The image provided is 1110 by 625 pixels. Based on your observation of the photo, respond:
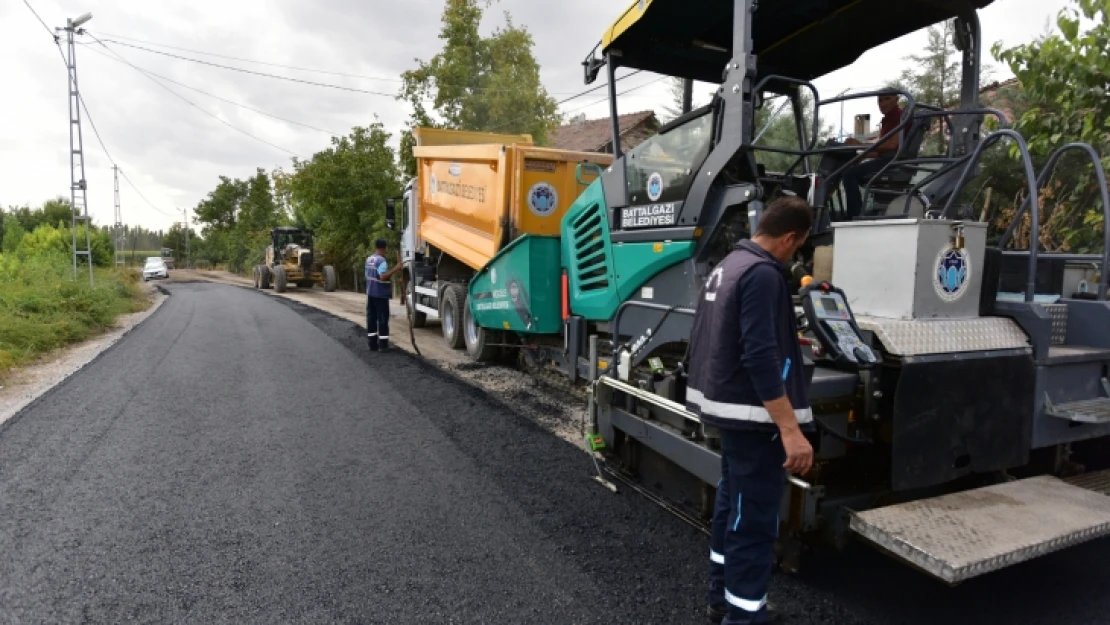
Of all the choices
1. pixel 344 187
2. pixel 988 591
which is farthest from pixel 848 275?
pixel 344 187

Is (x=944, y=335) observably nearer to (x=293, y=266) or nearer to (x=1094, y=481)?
(x=1094, y=481)

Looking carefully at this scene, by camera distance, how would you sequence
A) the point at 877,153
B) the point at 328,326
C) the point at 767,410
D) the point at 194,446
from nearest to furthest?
the point at 767,410
the point at 877,153
the point at 194,446
the point at 328,326

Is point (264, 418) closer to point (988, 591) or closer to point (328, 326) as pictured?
point (988, 591)

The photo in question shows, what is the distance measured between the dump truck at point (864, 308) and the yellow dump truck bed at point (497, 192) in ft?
5.80

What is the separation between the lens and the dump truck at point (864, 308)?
8.95 ft

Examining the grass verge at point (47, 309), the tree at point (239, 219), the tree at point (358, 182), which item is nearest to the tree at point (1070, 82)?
the grass verge at point (47, 309)

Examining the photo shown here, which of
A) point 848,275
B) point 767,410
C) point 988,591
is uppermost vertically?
point 848,275

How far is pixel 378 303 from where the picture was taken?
9.31 metres

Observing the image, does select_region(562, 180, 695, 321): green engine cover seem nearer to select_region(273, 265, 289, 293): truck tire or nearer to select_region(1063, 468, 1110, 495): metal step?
select_region(1063, 468, 1110, 495): metal step

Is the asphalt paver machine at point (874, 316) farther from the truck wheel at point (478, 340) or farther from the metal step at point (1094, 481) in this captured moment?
the truck wheel at point (478, 340)

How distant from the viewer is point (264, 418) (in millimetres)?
5605

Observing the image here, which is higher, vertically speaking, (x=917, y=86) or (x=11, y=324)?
(x=917, y=86)

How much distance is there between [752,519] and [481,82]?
17200 millimetres

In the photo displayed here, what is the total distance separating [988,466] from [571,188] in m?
5.53
